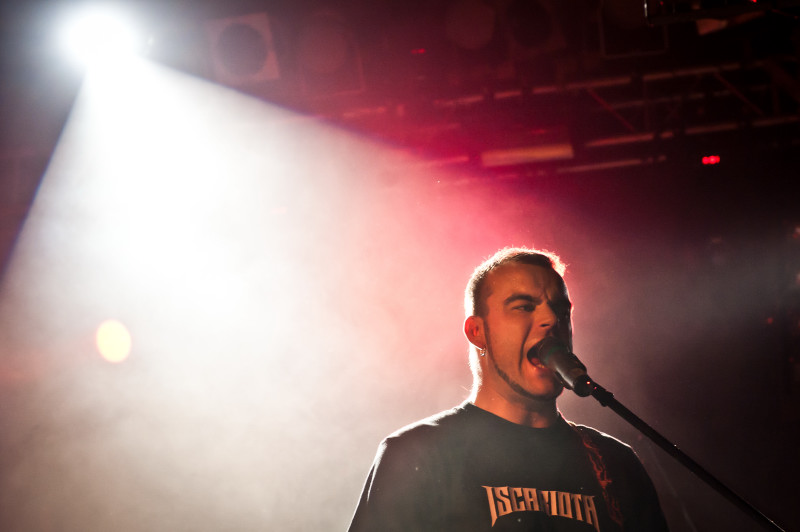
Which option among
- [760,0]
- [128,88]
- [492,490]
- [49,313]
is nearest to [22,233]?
[49,313]

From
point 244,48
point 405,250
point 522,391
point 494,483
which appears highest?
point 244,48

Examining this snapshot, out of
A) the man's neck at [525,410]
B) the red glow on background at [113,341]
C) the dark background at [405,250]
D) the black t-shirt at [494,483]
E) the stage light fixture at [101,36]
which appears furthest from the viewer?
the red glow on background at [113,341]

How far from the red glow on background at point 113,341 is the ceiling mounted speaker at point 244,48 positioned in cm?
232

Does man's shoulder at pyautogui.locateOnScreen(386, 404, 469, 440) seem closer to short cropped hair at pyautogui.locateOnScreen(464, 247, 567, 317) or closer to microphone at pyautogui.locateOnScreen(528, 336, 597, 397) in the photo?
short cropped hair at pyautogui.locateOnScreen(464, 247, 567, 317)

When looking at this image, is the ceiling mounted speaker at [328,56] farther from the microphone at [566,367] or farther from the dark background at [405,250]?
the microphone at [566,367]

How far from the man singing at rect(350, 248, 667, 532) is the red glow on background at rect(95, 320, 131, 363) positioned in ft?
12.0

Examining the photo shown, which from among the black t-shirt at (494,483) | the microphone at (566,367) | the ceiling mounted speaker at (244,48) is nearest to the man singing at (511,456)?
the black t-shirt at (494,483)

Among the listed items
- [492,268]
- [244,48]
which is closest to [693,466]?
[492,268]

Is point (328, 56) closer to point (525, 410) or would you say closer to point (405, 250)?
point (405, 250)

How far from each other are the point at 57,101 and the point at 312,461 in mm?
3902

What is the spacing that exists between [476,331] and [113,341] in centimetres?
379

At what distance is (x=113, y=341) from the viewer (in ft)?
15.7

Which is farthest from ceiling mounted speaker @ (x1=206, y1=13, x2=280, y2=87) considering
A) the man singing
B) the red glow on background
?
the man singing

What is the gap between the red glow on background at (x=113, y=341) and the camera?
4750 millimetres
